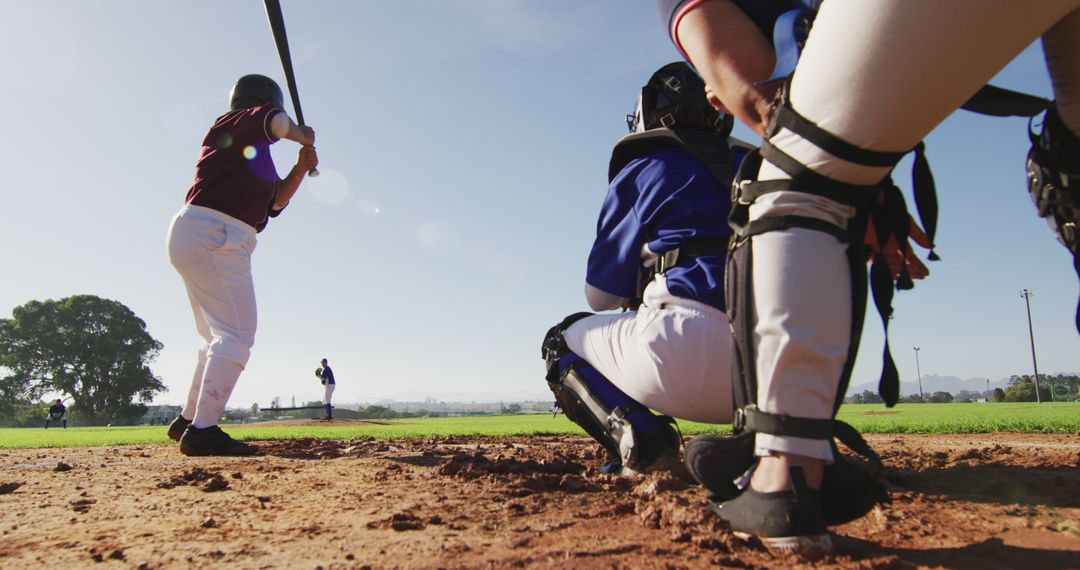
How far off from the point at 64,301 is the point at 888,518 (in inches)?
3005

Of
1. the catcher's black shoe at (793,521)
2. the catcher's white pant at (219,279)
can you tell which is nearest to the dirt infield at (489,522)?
the catcher's black shoe at (793,521)

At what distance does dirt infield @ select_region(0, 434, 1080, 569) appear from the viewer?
4.07ft

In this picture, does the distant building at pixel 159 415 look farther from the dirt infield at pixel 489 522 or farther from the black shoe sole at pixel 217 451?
the dirt infield at pixel 489 522

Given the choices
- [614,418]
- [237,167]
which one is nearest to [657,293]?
[614,418]

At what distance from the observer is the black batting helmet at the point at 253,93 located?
5234mm

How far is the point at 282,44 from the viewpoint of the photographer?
17.7ft

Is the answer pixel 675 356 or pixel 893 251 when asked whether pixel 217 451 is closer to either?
pixel 675 356

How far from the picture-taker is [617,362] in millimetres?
2363

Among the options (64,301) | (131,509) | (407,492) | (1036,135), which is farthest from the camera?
(64,301)

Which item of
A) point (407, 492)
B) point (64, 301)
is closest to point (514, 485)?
point (407, 492)

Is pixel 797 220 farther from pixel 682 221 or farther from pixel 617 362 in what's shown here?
pixel 617 362

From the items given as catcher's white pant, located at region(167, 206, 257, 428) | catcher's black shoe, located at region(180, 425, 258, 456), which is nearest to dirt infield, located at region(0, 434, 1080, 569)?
catcher's black shoe, located at region(180, 425, 258, 456)

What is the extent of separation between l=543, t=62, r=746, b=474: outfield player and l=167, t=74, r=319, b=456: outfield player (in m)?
2.73

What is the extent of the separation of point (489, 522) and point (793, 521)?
2.52 feet
